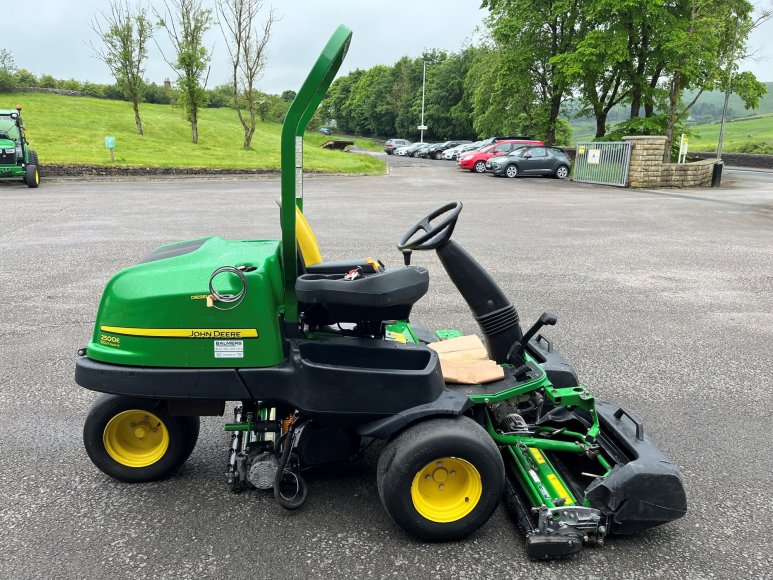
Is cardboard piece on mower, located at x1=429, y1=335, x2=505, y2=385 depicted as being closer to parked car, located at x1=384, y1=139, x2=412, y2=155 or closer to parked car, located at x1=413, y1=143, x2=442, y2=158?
parked car, located at x1=413, y1=143, x2=442, y2=158

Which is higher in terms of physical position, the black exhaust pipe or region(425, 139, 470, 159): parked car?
region(425, 139, 470, 159): parked car

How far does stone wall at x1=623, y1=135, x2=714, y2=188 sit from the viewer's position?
20.3 metres

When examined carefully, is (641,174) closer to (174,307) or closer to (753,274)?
(753,274)

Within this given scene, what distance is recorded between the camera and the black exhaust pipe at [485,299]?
3141 millimetres

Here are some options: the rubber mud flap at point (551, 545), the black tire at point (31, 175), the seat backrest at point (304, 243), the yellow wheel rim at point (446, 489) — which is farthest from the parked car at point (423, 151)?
the rubber mud flap at point (551, 545)

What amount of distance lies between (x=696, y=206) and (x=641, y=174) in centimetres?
537

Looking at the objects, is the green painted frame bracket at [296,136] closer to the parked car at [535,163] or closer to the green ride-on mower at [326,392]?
the green ride-on mower at [326,392]

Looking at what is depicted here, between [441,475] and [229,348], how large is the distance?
1129 mm

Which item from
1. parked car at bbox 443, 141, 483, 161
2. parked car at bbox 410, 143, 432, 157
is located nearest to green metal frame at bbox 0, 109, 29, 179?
parked car at bbox 443, 141, 483, 161

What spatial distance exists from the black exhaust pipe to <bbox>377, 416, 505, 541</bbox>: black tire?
0.72 meters

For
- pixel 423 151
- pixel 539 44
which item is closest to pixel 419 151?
pixel 423 151

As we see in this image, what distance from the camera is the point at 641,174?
20.4 meters

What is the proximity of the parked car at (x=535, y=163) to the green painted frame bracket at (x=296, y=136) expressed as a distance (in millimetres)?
23463

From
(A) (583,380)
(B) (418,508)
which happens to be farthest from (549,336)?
(B) (418,508)
